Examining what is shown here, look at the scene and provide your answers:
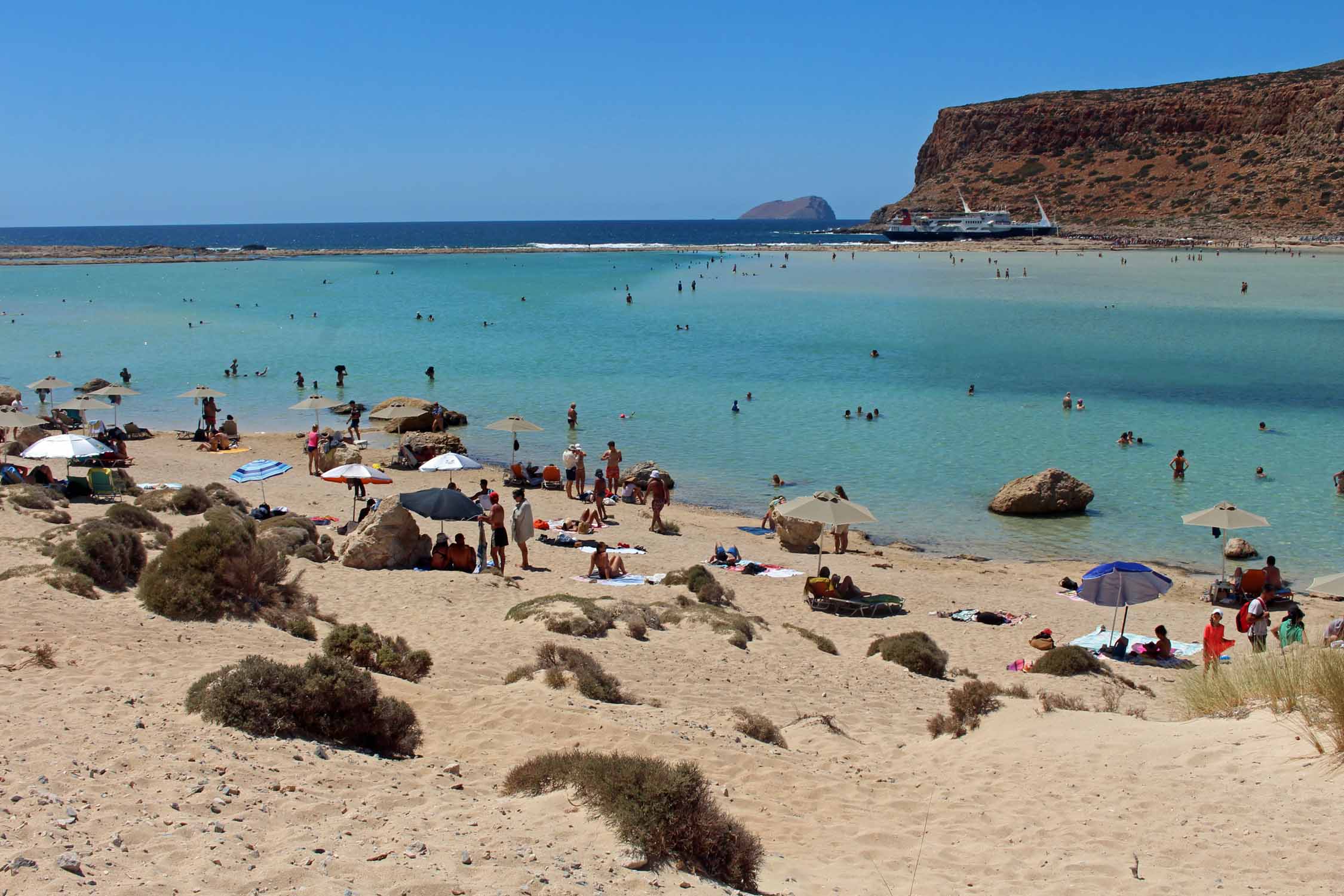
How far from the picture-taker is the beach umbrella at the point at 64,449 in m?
16.9

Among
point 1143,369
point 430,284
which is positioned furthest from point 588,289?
point 1143,369

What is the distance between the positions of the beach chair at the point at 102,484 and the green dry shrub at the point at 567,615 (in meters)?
9.49

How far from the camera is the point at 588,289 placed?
77.8 meters

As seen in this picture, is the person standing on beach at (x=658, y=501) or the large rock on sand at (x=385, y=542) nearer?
the large rock on sand at (x=385, y=542)

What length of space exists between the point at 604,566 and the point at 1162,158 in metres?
132

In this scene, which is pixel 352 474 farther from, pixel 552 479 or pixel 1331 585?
pixel 1331 585

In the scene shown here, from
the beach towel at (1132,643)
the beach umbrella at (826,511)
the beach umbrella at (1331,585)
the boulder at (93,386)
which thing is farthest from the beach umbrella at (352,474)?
the boulder at (93,386)

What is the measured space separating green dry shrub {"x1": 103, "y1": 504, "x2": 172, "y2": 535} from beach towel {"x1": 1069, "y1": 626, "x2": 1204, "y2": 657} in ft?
38.6

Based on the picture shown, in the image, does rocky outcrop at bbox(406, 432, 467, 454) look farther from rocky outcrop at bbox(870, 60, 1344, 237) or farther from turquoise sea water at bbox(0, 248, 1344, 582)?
rocky outcrop at bbox(870, 60, 1344, 237)

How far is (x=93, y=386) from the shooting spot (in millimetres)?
31781

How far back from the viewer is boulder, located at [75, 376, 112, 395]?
30891 mm

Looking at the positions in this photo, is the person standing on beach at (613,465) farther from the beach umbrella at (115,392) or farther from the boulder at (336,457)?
the beach umbrella at (115,392)

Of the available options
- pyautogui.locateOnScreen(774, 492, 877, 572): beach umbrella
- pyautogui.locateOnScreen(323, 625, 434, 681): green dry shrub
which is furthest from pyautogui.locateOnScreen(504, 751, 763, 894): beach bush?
pyautogui.locateOnScreen(774, 492, 877, 572): beach umbrella

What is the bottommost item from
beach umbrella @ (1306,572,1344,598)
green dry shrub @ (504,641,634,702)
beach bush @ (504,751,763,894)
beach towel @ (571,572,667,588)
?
beach towel @ (571,572,667,588)
